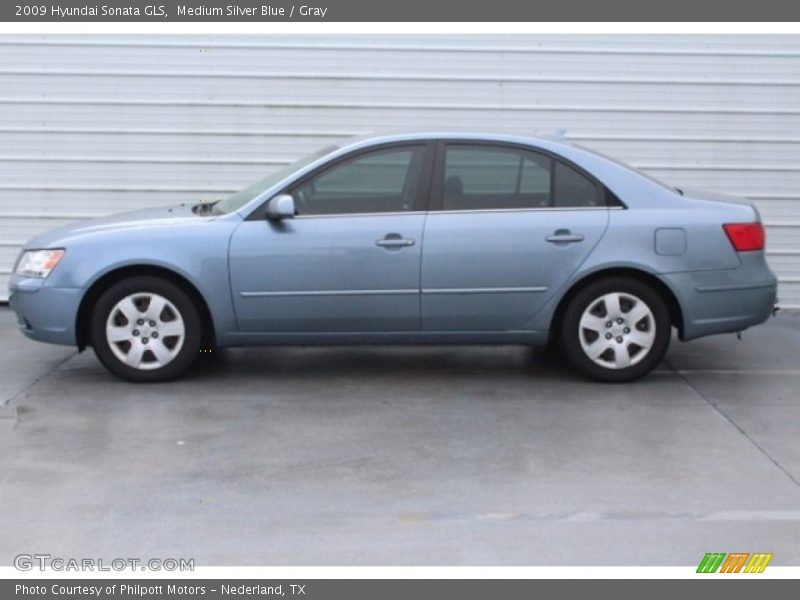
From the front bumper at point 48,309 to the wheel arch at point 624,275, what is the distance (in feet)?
9.61

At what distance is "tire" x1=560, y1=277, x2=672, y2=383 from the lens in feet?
26.0

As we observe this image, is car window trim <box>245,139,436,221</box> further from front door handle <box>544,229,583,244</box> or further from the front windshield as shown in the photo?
front door handle <box>544,229,583,244</box>

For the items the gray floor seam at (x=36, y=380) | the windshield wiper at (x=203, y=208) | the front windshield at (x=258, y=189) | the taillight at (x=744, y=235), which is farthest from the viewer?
the windshield wiper at (x=203, y=208)

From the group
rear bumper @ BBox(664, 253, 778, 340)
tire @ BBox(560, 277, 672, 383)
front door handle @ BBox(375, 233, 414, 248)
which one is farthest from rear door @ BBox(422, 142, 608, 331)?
rear bumper @ BBox(664, 253, 778, 340)

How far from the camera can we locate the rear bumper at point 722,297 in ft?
26.0

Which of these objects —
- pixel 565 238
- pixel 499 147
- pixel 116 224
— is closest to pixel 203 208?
pixel 116 224

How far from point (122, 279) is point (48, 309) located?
1.60 ft

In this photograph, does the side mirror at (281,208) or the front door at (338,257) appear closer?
the side mirror at (281,208)

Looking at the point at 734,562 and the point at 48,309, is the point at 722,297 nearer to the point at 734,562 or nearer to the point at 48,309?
the point at 734,562

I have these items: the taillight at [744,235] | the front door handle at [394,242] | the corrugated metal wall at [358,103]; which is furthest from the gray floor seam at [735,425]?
the corrugated metal wall at [358,103]

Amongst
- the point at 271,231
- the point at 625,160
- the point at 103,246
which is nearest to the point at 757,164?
the point at 625,160

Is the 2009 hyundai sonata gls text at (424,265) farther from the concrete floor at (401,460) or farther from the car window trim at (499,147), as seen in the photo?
the concrete floor at (401,460)

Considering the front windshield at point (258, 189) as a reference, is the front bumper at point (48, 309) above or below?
below

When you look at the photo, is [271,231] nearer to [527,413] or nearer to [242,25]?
[527,413]
